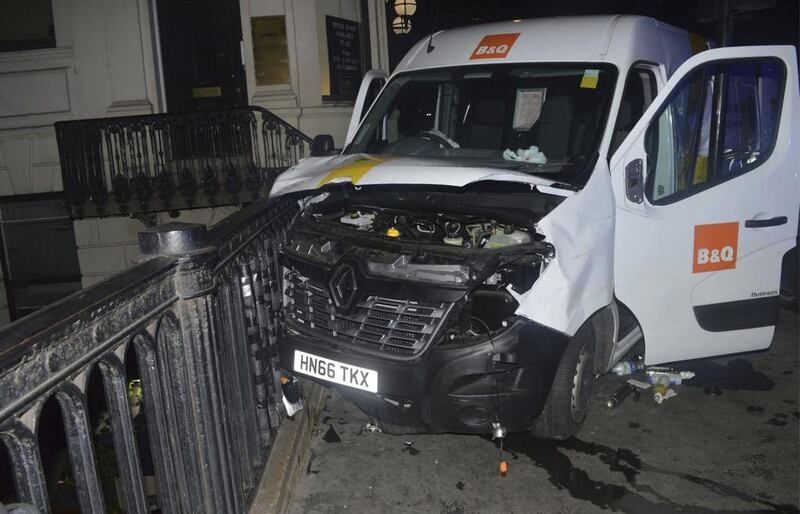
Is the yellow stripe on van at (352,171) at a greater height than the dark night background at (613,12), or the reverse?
the dark night background at (613,12)

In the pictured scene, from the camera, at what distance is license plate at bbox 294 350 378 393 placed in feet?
10.6

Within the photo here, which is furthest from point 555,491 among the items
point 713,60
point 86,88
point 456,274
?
point 86,88

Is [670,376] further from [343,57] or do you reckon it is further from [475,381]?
[343,57]

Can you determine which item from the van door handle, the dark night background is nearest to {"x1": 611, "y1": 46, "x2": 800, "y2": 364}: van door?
the van door handle

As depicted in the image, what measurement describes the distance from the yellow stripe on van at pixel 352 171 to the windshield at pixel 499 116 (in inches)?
21.9

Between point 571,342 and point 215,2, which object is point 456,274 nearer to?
point 571,342

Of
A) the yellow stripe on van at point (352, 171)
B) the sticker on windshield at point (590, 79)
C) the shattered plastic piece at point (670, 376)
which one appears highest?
the sticker on windshield at point (590, 79)

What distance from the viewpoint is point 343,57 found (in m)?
12.3

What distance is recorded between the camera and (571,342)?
11.4 ft

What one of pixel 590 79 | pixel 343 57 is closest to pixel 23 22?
pixel 343 57

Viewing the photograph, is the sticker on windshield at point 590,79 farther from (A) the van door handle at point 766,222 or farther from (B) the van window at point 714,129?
(A) the van door handle at point 766,222

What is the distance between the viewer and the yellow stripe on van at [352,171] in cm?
365

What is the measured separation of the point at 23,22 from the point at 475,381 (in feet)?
39.4

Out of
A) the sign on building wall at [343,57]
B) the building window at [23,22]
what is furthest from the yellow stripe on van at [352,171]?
the building window at [23,22]
